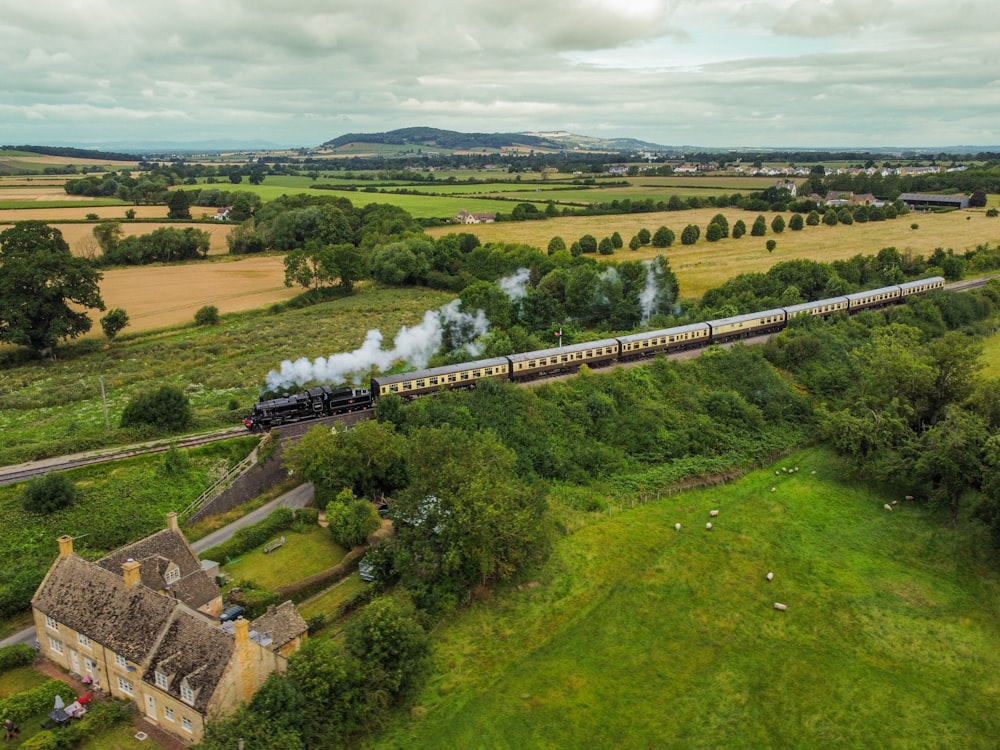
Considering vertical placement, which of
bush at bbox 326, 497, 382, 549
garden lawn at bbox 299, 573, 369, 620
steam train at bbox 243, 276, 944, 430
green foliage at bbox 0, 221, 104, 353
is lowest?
garden lawn at bbox 299, 573, 369, 620

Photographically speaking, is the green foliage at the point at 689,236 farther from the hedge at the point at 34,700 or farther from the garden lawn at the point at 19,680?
the hedge at the point at 34,700

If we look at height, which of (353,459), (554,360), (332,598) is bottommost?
(332,598)

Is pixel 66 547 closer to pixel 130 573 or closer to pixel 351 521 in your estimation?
pixel 130 573

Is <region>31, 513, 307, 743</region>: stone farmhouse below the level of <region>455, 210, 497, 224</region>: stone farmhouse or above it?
below

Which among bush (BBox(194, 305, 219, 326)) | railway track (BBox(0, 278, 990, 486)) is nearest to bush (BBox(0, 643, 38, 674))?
railway track (BBox(0, 278, 990, 486))

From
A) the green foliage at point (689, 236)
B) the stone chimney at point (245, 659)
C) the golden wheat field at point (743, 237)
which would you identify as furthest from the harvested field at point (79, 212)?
the stone chimney at point (245, 659)

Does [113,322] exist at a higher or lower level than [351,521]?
higher

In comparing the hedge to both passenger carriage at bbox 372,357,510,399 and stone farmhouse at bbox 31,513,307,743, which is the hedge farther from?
passenger carriage at bbox 372,357,510,399

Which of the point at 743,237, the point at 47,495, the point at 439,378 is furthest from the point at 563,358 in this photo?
the point at 743,237
